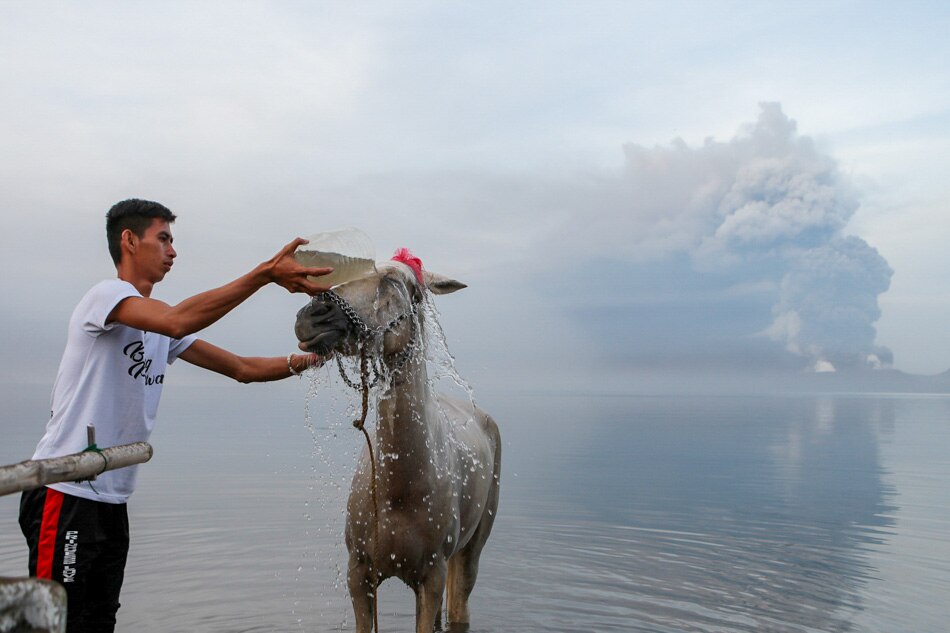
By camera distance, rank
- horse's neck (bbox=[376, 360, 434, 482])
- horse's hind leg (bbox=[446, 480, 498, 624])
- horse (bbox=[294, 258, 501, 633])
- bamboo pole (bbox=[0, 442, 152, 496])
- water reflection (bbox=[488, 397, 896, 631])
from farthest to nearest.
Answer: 1. water reflection (bbox=[488, 397, 896, 631])
2. horse's hind leg (bbox=[446, 480, 498, 624])
3. horse's neck (bbox=[376, 360, 434, 482])
4. horse (bbox=[294, 258, 501, 633])
5. bamboo pole (bbox=[0, 442, 152, 496])

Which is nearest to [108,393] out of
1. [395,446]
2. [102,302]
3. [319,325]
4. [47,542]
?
[102,302]

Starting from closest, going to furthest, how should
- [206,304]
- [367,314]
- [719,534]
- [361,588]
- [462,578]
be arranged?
[206,304], [367,314], [361,588], [462,578], [719,534]

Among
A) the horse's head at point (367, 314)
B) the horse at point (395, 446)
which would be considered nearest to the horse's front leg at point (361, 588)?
the horse at point (395, 446)

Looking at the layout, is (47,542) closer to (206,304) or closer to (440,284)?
(206,304)

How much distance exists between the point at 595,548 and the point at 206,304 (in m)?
7.27

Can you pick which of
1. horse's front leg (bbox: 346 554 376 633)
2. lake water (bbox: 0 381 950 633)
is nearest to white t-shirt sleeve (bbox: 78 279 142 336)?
lake water (bbox: 0 381 950 633)

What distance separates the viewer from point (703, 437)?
96.7 feet

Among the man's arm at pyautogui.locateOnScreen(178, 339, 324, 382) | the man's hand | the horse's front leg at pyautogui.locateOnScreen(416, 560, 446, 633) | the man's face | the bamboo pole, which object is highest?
the man's face

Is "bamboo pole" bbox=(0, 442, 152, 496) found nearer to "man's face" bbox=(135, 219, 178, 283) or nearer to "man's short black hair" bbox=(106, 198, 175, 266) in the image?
"man's face" bbox=(135, 219, 178, 283)

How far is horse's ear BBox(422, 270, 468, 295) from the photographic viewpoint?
15.1ft

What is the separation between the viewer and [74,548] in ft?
11.4

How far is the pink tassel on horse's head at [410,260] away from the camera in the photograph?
447 centimetres

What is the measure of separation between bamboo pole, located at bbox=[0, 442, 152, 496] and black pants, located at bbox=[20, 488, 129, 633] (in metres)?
0.64

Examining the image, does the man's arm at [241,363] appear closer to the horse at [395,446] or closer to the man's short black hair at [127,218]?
the horse at [395,446]
